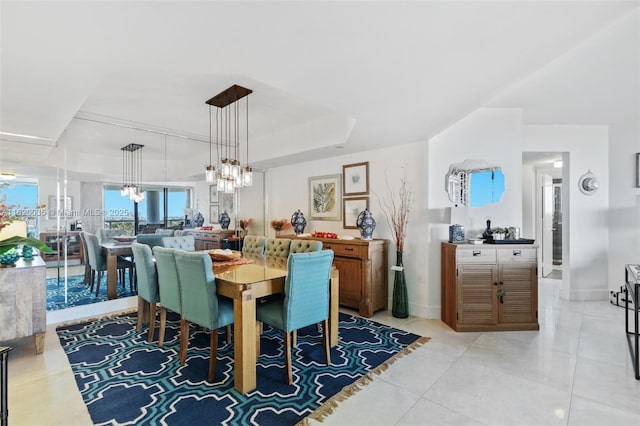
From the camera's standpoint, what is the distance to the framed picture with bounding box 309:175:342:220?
16.1 feet

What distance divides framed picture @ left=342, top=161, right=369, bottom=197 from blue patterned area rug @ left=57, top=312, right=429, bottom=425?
201 cm

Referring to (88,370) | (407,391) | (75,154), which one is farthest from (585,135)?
(75,154)

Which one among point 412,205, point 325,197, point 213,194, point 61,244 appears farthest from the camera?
point 325,197

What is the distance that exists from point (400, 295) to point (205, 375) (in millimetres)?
2448

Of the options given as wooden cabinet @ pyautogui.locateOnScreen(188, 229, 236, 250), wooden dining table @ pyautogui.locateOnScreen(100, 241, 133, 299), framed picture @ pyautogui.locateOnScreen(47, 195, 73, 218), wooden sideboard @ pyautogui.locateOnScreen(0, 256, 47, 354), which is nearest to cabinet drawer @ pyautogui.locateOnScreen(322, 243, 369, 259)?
wooden cabinet @ pyautogui.locateOnScreen(188, 229, 236, 250)

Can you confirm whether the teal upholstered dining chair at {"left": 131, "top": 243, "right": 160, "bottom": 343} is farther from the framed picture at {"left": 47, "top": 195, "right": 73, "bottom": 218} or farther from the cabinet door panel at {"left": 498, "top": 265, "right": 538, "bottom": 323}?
the cabinet door panel at {"left": 498, "top": 265, "right": 538, "bottom": 323}

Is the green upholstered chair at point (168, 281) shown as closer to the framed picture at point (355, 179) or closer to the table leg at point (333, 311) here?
the table leg at point (333, 311)

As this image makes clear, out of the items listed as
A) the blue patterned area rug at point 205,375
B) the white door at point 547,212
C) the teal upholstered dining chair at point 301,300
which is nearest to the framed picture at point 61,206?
the blue patterned area rug at point 205,375

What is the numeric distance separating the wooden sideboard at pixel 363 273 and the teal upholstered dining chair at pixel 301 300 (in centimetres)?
134

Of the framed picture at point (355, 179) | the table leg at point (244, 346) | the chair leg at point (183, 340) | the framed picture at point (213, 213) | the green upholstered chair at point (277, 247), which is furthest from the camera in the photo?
the framed picture at point (213, 213)

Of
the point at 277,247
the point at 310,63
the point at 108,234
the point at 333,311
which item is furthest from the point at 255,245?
the point at 310,63

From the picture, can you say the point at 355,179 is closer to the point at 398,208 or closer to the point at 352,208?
the point at 352,208

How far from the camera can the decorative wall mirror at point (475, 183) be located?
12.0 feet

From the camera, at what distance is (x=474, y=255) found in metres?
3.36
